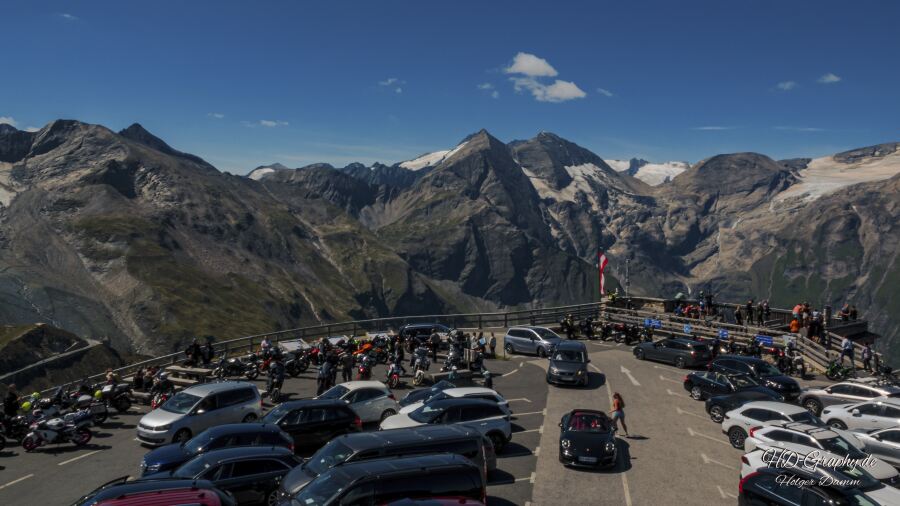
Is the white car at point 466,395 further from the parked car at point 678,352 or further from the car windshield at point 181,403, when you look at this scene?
the parked car at point 678,352

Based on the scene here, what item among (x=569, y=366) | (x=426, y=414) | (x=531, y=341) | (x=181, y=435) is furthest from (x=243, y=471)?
(x=531, y=341)

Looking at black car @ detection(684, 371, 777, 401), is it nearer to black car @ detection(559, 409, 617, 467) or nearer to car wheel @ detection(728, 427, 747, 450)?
car wheel @ detection(728, 427, 747, 450)

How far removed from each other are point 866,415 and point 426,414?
17111 mm

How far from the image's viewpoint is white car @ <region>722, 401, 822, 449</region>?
71.7ft

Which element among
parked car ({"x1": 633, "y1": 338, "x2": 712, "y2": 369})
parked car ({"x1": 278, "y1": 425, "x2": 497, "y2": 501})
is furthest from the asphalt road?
parked car ({"x1": 633, "y1": 338, "x2": 712, "y2": 369})

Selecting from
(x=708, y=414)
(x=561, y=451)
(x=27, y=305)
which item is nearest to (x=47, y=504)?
(x=561, y=451)

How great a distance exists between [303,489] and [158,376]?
1925 centimetres

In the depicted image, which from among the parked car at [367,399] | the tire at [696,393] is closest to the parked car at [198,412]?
the parked car at [367,399]

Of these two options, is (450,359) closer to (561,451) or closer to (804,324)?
(561,451)

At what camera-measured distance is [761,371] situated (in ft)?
102

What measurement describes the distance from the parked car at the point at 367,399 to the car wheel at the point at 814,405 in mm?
17996

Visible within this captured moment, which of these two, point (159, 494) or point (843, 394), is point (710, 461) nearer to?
point (843, 394)

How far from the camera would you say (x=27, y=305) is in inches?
5472

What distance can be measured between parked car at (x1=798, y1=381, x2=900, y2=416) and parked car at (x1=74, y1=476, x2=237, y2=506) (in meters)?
24.6
